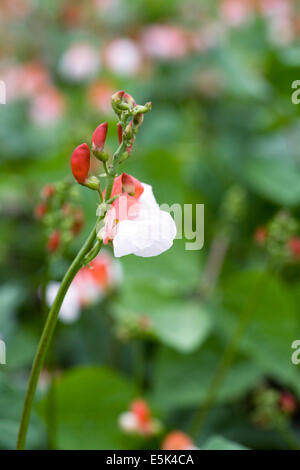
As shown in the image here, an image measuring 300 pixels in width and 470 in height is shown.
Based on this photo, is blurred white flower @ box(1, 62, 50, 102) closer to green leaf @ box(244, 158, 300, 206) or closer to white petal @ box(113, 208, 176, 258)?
green leaf @ box(244, 158, 300, 206)

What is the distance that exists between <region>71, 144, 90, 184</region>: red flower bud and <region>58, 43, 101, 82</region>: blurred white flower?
1.13 m

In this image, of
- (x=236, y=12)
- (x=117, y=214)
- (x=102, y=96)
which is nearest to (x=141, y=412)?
(x=117, y=214)

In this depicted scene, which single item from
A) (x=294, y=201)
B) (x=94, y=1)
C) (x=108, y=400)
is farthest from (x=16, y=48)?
(x=108, y=400)

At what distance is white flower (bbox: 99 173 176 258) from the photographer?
302mm

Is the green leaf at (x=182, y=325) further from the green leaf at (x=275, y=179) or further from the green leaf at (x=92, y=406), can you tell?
the green leaf at (x=275, y=179)

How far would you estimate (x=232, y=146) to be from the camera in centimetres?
120

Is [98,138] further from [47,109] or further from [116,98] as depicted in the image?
[47,109]

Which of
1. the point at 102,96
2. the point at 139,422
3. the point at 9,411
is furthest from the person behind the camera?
the point at 102,96

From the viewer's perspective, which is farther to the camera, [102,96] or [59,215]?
[102,96]

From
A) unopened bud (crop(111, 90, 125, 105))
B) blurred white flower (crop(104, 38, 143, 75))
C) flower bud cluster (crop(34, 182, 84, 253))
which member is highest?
blurred white flower (crop(104, 38, 143, 75))

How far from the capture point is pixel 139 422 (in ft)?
2.00

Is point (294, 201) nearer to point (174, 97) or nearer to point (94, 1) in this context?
point (174, 97)

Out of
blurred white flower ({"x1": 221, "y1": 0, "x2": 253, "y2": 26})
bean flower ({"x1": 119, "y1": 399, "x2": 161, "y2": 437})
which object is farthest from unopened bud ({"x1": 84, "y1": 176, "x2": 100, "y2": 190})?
blurred white flower ({"x1": 221, "y1": 0, "x2": 253, "y2": 26})

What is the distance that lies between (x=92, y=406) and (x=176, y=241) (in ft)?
0.94
